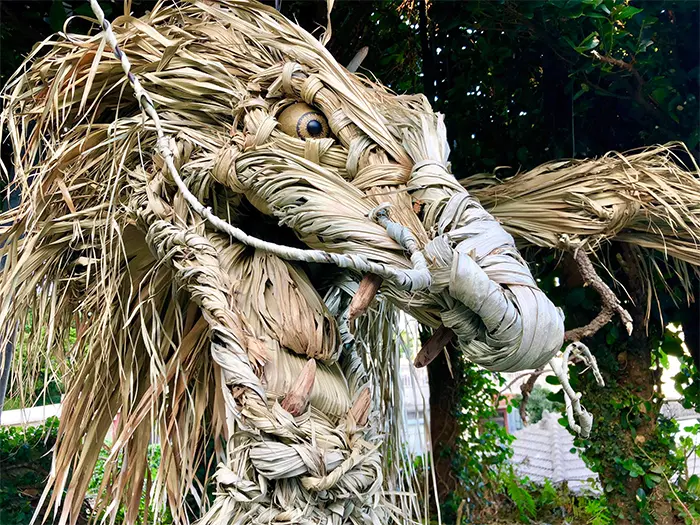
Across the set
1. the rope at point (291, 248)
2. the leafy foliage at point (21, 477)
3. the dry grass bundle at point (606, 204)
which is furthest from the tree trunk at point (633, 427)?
the leafy foliage at point (21, 477)

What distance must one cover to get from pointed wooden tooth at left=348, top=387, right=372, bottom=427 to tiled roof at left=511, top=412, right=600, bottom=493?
200 cm

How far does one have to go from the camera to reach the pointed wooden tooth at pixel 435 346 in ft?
1.83

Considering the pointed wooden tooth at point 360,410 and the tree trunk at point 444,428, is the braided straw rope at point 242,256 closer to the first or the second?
the pointed wooden tooth at point 360,410

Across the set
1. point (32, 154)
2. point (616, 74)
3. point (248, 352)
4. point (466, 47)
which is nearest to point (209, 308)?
point (248, 352)

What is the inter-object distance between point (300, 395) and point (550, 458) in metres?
2.54

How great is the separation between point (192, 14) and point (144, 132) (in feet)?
0.59

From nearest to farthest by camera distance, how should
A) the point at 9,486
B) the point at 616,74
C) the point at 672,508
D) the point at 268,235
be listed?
1. the point at 268,235
2. the point at 616,74
3. the point at 672,508
4. the point at 9,486

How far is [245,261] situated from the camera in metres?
0.66

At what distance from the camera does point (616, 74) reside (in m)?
1.16

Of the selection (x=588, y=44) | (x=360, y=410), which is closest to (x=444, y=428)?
(x=588, y=44)

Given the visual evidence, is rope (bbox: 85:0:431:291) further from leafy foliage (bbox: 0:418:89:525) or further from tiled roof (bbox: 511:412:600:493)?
tiled roof (bbox: 511:412:600:493)

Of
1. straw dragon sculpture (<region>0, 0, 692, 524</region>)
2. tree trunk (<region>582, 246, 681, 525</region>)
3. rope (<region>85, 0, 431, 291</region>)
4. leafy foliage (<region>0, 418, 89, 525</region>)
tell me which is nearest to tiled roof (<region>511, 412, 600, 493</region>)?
tree trunk (<region>582, 246, 681, 525</region>)

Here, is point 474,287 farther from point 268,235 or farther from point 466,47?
point 466,47

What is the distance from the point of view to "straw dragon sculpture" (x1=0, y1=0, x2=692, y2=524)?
54 cm
